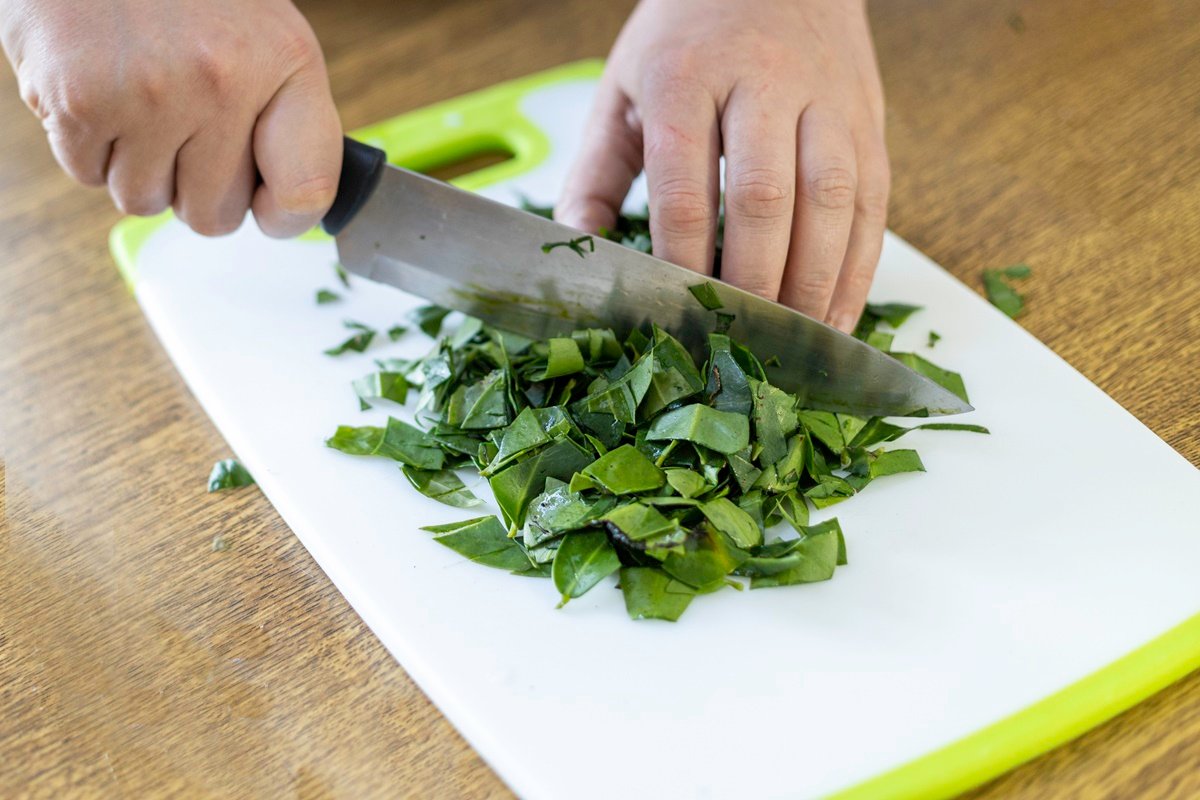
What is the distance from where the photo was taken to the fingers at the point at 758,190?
1455mm

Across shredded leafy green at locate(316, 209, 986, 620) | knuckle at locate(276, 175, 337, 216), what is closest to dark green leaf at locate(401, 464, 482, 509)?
shredded leafy green at locate(316, 209, 986, 620)

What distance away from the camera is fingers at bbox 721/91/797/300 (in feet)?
4.77

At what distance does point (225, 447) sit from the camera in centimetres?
157

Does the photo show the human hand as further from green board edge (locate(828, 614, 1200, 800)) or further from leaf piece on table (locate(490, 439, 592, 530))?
green board edge (locate(828, 614, 1200, 800))

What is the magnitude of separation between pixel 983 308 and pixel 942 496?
429 mm

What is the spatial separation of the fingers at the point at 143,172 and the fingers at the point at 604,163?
59cm

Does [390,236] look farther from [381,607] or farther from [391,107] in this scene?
[391,107]

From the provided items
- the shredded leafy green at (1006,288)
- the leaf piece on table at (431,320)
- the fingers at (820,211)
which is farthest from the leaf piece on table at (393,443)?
the shredded leafy green at (1006,288)

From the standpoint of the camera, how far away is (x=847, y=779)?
1107mm

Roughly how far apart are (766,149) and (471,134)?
0.87 m

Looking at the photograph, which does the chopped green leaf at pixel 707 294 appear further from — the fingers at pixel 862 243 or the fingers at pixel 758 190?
the fingers at pixel 862 243

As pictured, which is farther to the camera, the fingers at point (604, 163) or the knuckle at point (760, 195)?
the fingers at point (604, 163)

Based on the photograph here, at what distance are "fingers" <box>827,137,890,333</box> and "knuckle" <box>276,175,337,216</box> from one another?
75cm

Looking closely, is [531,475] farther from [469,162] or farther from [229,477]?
[469,162]
